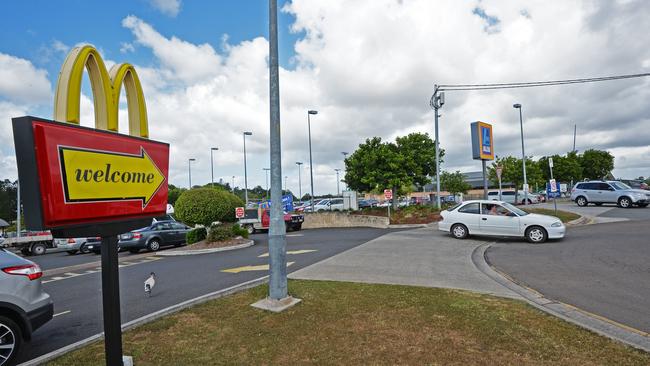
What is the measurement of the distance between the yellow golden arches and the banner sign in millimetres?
20163

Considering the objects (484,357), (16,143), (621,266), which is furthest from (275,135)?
(621,266)

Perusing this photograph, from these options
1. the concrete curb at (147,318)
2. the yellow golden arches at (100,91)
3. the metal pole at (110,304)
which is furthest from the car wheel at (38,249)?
the metal pole at (110,304)

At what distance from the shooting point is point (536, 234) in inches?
501

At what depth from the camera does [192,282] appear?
8547 mm

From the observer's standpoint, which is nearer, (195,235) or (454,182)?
(195,235)

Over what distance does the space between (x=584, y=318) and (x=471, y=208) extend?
A: 9692mm

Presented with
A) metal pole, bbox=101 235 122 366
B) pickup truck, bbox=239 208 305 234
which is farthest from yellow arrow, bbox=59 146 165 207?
pickup truck, bbox=239 208 305 234

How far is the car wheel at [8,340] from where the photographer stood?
4.09 meters

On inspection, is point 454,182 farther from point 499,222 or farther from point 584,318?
point 584,318

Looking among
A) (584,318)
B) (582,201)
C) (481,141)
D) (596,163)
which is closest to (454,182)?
(596,163)

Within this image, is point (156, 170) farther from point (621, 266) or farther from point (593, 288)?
point (621, 266)

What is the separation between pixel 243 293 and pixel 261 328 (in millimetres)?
1942

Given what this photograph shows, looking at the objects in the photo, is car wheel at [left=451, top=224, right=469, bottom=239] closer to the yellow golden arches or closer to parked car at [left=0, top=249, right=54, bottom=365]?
the yellow golden arches

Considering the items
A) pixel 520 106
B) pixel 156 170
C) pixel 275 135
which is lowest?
pixel 156 170
